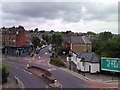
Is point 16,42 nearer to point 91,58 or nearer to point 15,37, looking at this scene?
point 15,37

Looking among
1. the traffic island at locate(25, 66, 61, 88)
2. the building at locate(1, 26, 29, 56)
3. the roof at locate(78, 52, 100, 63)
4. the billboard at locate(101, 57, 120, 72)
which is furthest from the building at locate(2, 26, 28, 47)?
the billboard at locate(101, 57, 120, 72)

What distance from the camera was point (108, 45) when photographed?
54.1 metres

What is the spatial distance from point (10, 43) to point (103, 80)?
2080 inches

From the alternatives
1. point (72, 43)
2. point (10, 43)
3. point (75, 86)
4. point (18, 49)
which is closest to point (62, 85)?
point (75, 86)

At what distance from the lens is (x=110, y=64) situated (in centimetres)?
4919

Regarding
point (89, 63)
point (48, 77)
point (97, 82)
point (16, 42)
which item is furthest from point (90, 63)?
point (16, 42)

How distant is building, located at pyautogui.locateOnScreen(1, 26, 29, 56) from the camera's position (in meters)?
87.2

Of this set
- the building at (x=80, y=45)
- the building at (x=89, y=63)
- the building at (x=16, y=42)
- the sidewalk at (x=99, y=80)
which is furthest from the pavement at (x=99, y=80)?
the building at (x=16, y=42)

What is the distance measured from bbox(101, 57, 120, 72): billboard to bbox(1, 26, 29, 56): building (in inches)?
1601

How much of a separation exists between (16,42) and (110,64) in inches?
1847

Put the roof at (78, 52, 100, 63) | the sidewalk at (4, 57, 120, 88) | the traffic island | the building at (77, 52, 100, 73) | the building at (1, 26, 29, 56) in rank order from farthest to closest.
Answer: the building at (1, 26, 29, 56)
the roof at (78, 52, 100, 63)
the building at (77, 52, 100, 73)
the sidewalk at (4, 57, 120, 88)
the traffic island

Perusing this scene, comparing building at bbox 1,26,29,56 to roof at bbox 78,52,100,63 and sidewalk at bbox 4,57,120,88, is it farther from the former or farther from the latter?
sidewalk at bbox 4,57,120,88

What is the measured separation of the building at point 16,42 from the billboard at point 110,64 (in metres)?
40.7

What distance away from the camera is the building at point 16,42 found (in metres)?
87.2
